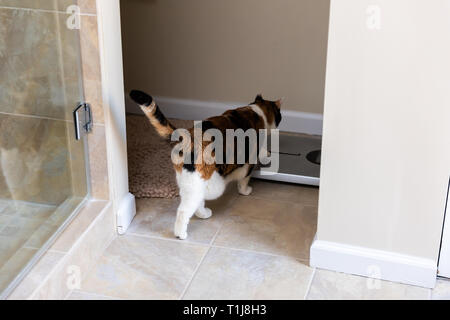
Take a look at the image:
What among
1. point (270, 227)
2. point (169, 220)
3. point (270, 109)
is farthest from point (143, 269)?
point (270, 109)

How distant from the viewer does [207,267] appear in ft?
6.20

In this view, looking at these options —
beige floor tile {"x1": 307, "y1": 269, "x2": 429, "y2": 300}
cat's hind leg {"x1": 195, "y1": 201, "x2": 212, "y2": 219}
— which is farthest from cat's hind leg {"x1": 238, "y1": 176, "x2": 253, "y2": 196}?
beige floor tile {"x1": 307, "y1": 269, "x2": 429, "y2": 300}

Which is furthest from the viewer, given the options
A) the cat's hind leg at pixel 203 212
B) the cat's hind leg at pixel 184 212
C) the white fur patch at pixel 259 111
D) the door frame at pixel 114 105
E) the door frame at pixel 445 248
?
the white fur patch at pixel 259 111

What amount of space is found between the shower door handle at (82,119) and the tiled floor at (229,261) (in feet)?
1.22

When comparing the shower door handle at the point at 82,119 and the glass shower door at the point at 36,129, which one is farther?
the shower door handle at the point at 82,119

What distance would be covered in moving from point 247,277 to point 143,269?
31 centimetres

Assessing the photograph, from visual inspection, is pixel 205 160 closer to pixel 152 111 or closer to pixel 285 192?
pixel 152 111

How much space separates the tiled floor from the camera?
1.78 metres

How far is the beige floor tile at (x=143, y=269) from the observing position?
1.78 meters

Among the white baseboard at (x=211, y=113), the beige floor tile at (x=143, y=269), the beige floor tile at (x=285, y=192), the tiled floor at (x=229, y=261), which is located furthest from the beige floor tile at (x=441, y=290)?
the white baseboard at (x=211, y=113)

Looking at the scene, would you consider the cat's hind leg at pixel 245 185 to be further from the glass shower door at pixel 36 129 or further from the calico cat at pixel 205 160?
the glass shower door at pixel 36 129

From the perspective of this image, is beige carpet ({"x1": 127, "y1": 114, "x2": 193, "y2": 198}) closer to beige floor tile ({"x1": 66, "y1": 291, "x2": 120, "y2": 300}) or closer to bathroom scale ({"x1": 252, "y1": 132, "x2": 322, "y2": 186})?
bathroom scale ({"x1": 252, "y1": 132, "x2": 322, "y2": 186})

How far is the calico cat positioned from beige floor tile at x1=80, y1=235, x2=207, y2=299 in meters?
0.09
